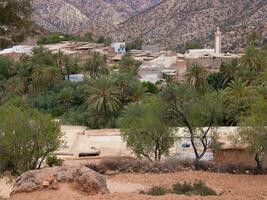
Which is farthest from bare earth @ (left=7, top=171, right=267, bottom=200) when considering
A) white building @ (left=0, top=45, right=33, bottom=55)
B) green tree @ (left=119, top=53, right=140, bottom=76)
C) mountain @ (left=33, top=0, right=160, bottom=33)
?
mountain @ (left=33, top=0, right=160, bottom=33)

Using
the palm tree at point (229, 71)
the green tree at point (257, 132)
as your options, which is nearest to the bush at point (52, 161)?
the green tree at point (257, 132)

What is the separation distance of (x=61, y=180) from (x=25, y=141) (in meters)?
9.40

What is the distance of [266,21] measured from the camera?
87375 mm

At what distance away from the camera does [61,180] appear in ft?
40.0

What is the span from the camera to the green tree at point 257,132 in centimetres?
2050

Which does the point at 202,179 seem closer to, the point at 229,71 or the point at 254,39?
the point at 229,71

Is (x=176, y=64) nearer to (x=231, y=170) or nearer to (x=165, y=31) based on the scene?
(x=165, y=31)

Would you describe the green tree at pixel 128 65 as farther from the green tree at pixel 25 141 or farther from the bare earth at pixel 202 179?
the bare earth at pixel 202 179

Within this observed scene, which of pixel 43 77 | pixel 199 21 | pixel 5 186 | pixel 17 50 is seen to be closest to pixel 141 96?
pixel 43 77

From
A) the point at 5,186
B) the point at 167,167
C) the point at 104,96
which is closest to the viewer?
the point at 5,186

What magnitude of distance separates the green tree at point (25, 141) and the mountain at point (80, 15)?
338 feet

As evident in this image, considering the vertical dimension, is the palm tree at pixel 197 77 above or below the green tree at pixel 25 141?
below

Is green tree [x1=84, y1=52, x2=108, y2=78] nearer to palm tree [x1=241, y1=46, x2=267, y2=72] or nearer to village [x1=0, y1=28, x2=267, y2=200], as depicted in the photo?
palm tree [x1=241, y1=46, x2=267, y2=72]

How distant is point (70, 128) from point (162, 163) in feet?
53.2
